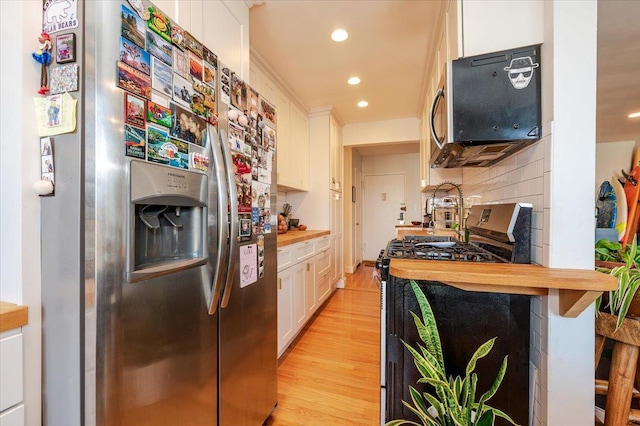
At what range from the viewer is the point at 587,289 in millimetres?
818

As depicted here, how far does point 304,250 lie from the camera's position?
99.2 inches

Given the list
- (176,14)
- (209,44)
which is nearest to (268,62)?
(209,44)

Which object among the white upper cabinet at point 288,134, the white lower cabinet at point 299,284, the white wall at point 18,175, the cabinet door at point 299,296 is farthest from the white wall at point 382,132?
the white wall at point 18,175

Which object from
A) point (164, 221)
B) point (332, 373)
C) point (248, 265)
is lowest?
point (332, 373)

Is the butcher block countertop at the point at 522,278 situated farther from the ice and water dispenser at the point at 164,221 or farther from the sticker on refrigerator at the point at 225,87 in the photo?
the sticker on refrigerator at the point at 225,87

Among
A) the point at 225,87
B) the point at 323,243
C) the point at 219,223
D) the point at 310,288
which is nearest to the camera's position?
the point at 219,223

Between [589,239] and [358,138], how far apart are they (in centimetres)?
338

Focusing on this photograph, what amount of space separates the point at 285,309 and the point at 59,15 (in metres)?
1.93

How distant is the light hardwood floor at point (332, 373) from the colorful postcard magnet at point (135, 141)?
1.53 meters

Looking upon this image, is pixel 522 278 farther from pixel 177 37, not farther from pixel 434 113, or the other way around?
pixel 177 37

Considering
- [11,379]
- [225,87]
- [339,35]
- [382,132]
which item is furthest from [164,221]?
[382,132]

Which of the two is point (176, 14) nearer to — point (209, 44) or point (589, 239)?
point (209, 44)

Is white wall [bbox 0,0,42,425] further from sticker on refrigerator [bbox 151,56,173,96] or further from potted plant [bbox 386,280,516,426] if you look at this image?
potted plant [bbox 386,280,516,426]

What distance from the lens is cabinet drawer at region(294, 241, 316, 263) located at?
235 centimetres
